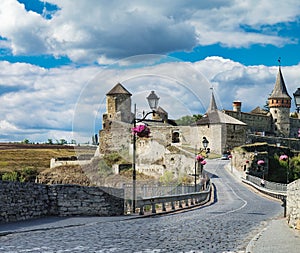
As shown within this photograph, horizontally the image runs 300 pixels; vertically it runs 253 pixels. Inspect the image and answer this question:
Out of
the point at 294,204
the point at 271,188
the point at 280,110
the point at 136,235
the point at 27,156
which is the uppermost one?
the point at 280,110

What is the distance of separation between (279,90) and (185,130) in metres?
81.8

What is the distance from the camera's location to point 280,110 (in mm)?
117375

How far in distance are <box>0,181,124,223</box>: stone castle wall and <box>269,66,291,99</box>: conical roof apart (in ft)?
338

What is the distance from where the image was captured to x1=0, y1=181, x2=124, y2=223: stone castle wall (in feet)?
57.2

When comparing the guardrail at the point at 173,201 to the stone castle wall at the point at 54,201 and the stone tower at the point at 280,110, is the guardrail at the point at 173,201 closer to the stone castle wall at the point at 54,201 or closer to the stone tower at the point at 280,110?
the stone castle wall at the point at 54,201

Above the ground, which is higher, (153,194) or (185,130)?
(185,130)

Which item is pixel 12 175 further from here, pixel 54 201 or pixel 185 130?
pixel 54 201

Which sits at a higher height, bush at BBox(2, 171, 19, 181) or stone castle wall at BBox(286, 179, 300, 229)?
stone castle wall at BBox(286, 179, 300, 229)

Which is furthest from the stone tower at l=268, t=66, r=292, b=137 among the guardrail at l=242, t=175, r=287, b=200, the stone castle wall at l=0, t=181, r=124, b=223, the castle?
the stone castle wall at l=0, t=181, r=124, b=223

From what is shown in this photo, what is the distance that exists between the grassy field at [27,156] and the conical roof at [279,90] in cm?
4669

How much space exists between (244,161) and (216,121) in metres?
23.0

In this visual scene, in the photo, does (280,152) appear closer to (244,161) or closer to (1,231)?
(244,161)

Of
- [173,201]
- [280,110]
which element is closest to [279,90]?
[280,110]

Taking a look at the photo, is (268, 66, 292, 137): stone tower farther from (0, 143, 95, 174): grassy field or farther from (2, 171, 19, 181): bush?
(2, 171, 19, 181): bush
